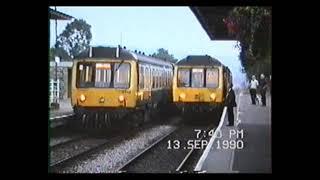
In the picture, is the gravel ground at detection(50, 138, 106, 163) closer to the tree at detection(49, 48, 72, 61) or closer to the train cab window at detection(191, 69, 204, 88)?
the tree at detection(49, 48, 72, 61)

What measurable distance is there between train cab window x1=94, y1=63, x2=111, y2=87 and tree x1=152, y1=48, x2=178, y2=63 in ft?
1.48

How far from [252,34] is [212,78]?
1.74ft

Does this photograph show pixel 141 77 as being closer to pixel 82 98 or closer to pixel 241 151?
pixel 82 98

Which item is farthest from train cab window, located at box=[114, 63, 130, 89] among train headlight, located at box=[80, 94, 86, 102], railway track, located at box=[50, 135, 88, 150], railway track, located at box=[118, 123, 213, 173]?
railway track, located at box=[118, 123, 213, 173]

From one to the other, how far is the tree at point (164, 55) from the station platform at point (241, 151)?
0.74m

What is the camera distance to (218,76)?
5.26 meters

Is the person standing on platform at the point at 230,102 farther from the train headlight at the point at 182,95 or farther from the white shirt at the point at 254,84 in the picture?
the train headlight at the point at 182,95

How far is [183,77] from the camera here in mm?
5312

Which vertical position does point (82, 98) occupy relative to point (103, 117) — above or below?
above

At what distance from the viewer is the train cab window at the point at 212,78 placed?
524 cm

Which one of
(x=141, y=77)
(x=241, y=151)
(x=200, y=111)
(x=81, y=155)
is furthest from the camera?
(x=141, y=77)

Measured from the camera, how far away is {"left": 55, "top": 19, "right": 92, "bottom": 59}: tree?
496cm
